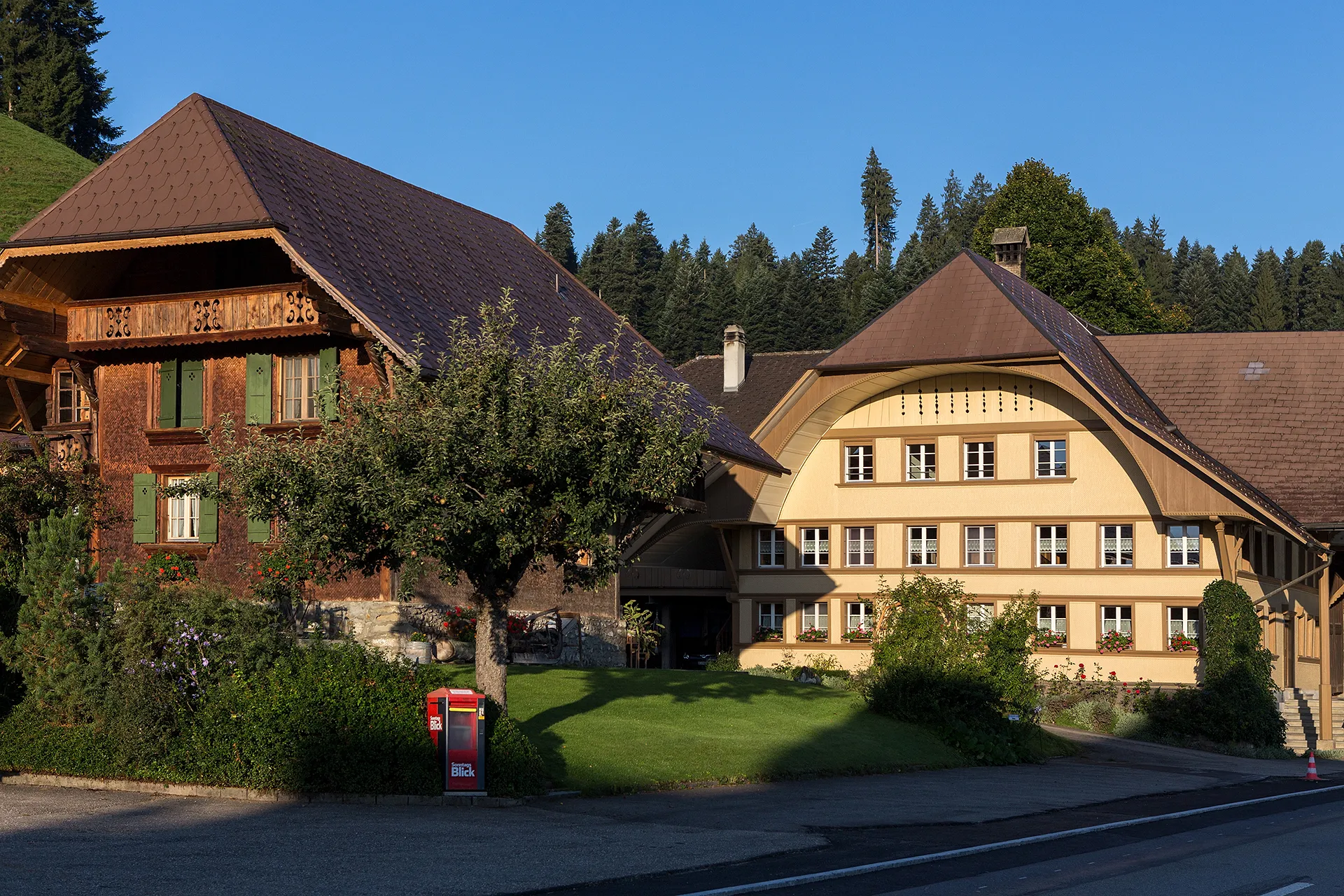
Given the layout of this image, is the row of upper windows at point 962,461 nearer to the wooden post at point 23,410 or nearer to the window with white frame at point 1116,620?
the window with white frame at point 1116,620

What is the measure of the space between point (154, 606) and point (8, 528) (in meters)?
11.4

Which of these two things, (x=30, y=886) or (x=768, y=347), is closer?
(x=30, y=886)

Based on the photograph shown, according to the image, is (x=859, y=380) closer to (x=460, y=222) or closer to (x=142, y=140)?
(x=460, y=222)

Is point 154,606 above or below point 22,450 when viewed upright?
below

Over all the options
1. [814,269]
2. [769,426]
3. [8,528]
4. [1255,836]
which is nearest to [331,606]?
[8,528]

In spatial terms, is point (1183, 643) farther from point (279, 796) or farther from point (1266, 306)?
point (1266, 306)

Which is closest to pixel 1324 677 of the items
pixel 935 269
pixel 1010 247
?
pixel 1010 247

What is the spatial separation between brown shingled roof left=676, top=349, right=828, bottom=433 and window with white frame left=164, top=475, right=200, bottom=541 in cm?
2003

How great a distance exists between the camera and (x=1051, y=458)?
41.8 metres

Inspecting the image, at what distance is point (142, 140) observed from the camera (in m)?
32.0

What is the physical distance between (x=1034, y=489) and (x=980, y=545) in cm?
223

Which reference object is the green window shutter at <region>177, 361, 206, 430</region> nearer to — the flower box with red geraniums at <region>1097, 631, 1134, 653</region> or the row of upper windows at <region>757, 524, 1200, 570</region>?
the row of upper windows at <region>757, 524, 1200, 570</region>

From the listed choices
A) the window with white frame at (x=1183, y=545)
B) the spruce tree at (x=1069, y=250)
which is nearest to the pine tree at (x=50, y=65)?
the spruce tree at (x=1069, y=250)

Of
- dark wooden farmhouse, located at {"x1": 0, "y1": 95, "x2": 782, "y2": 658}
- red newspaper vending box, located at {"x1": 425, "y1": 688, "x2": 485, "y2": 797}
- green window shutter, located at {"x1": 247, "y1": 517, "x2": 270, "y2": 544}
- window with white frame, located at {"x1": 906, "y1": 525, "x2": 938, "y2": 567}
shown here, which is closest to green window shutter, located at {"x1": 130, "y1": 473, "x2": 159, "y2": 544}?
dark wooden farmhouse, located at {"x1": 0, "y1": 95, "x2": 782, "y2": 658}
